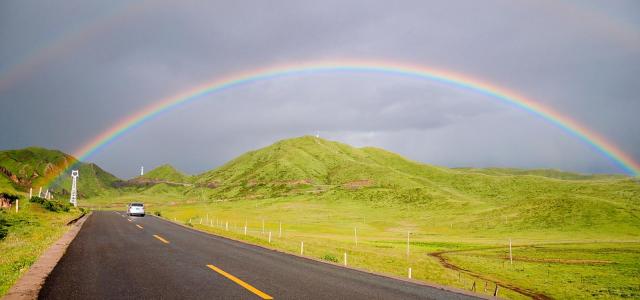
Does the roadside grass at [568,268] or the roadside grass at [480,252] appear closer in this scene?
the roadside grass at [480,252]

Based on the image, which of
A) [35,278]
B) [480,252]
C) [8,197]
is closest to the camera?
[35,278]

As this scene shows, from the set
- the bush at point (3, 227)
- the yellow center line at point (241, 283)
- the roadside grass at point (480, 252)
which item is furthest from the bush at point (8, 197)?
the yellow center line at point (241, 283)

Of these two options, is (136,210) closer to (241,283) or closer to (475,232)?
(241,283)

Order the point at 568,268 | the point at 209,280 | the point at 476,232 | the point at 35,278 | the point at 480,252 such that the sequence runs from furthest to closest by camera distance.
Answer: the point at 476,232 → the point at 480,252 → the point at 568,268 → the point at 209,280 → the point at 35,278

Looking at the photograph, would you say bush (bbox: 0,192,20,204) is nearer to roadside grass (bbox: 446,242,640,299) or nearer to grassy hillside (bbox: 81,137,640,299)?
grassy hillside (bbox: 81,137,640,299)

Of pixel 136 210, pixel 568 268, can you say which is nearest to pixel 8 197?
pixel 136 210

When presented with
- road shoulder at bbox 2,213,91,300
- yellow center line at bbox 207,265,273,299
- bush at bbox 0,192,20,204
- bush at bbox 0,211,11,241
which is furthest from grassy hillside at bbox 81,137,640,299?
bush at bbox 0,192,20,204

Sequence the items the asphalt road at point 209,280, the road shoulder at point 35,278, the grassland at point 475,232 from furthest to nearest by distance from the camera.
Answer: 1. the grassland at point 475,232
2. the asphalt road at point 209,280
3. the road shoulder at point 35,278

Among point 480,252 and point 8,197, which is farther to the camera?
point 8,197

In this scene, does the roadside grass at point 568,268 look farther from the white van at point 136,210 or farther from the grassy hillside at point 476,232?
the white van at point 136,210

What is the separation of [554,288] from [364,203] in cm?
11867

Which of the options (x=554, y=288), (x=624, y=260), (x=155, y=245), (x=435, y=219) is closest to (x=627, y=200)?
(x=435, y=219)

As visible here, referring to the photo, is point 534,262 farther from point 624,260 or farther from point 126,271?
point 126,271

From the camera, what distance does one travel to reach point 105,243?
2256 centimetres
